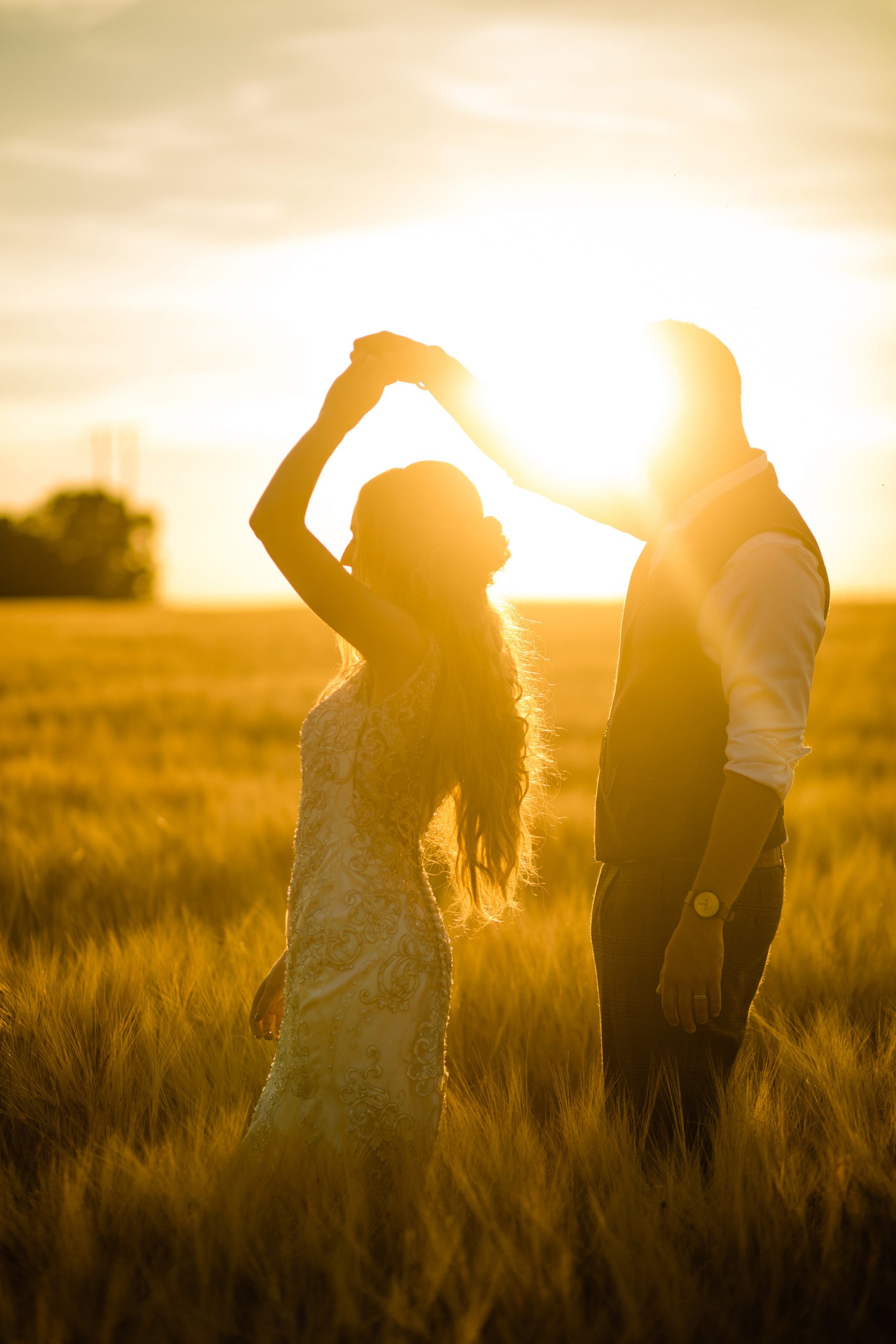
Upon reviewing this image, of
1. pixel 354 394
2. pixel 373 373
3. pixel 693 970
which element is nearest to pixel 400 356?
pixel 373 373

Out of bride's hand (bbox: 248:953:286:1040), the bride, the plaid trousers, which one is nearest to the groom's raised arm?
the bride

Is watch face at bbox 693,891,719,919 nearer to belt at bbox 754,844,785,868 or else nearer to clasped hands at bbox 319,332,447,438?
belt at bbox 754,844,785,868

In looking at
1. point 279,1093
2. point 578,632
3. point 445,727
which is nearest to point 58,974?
point 279,1093

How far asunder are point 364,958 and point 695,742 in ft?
2.69

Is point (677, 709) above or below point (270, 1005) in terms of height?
above

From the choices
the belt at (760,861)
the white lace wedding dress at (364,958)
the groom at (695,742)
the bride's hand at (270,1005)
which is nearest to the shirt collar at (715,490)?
the groom at (695,742)

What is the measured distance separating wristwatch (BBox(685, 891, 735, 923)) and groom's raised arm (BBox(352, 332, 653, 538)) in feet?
3.22

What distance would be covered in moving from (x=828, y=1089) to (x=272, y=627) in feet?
93.0

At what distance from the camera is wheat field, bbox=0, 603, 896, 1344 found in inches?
69.0

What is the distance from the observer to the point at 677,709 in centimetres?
217

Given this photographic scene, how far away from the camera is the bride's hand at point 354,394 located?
6.75 feet

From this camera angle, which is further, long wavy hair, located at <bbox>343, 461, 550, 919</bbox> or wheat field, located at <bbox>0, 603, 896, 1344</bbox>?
long wavy hair, located at <bbox>343, 461, 550, 919</bbox>

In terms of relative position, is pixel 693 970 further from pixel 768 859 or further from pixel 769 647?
pixel 769 647

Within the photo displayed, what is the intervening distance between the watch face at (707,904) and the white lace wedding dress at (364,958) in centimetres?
56
